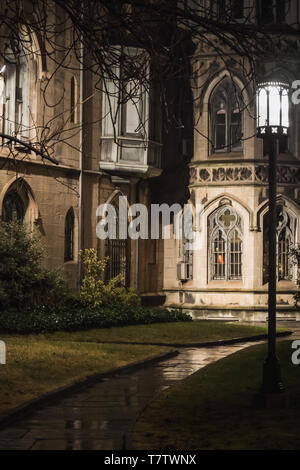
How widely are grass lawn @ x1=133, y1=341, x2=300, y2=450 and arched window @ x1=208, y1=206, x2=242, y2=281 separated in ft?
60.0

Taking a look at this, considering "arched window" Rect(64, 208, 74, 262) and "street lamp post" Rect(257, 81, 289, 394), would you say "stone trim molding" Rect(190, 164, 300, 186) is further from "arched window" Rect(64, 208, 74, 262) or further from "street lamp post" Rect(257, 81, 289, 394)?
"street lamp post" Rect(257, 81, 289, 394)

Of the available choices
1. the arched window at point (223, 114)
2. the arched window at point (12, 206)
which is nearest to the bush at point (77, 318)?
the arched window at point (12, 206)

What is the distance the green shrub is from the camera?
27997 mm

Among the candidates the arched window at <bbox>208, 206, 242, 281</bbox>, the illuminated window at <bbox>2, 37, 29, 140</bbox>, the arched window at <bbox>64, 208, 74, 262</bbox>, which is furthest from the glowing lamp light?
the arched window at <bbox>208, 206, 242, 281</bbox>

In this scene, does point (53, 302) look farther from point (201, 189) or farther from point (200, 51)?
point (200, 51)

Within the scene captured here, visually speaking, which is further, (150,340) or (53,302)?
(53,302)

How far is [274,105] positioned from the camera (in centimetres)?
1375

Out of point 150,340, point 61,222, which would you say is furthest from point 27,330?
point 61,222

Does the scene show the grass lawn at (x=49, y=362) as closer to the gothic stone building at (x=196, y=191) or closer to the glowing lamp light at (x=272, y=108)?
the glowing lamp light at (x=272, y=108)

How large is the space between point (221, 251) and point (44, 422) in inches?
924

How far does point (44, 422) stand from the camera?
1087 centimetres

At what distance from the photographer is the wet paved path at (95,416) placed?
952 cm

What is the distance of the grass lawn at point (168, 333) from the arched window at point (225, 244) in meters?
6.91

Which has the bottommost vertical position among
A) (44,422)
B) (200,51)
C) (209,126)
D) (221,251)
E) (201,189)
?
(44,422)
